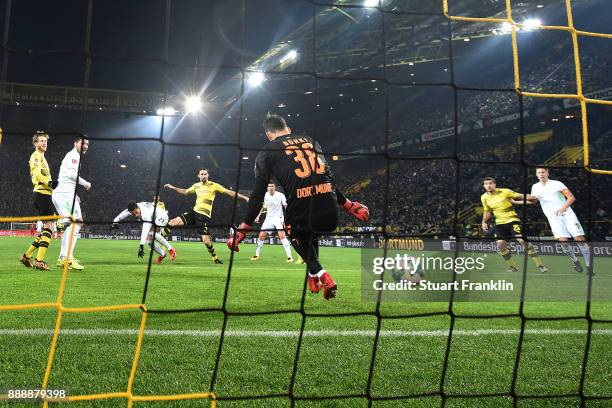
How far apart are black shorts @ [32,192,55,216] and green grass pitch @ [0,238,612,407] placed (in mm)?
1766

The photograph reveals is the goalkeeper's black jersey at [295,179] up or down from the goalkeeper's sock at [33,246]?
up

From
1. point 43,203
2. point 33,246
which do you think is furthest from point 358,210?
point 33,246

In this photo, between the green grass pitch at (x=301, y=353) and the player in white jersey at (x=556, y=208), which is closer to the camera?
the green grass pitch at (x=301, y=353)

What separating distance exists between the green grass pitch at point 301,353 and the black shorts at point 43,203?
5.79ft

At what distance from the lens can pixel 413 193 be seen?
68.8 feet

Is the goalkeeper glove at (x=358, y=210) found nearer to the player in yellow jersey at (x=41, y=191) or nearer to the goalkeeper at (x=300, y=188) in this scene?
the goalkeeper at (x=300, y=188)

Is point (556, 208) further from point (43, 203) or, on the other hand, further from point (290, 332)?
point (43, 203)

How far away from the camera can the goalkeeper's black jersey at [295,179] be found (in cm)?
365

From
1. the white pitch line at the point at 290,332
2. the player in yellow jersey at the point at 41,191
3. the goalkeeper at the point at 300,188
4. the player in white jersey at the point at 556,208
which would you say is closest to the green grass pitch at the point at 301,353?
the white pitch line at the point at 290,332

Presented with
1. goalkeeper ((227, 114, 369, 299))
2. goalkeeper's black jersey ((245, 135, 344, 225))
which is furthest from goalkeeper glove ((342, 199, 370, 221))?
goalkeeper's black jersey ((245, 135, 344, 225))

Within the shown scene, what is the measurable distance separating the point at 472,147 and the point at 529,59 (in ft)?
15.3

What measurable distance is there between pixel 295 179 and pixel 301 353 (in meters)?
1.44

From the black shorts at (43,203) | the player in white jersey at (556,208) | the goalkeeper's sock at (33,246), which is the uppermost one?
the player in white jersey at (556,208)

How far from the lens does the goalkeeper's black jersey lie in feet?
12.0
